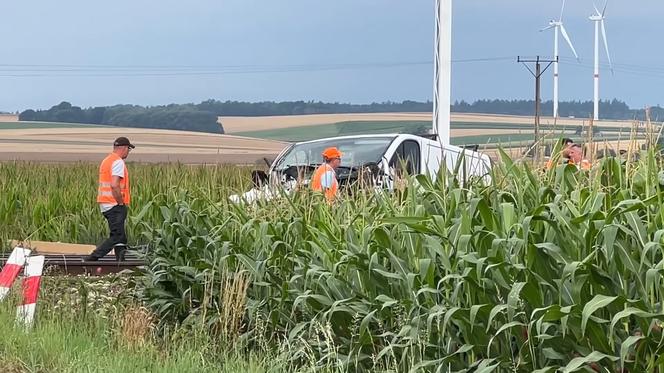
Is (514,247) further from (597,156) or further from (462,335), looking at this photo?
(597,156)

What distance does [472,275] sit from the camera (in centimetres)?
564

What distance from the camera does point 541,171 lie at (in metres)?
6.49

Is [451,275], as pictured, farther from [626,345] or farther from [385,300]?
[626,345]

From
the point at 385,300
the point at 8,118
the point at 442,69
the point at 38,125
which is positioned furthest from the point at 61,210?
the point at 8,118

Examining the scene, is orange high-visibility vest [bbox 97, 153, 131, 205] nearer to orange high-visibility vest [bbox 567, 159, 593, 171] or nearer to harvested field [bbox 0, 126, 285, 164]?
orange high-visibility vest [bbox 567, 159, 593, 171]

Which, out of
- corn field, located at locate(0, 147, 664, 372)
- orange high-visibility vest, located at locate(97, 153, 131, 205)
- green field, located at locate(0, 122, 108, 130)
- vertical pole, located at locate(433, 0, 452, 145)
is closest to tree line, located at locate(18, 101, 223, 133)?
green field, located at locate(0, 122, 108, 130)

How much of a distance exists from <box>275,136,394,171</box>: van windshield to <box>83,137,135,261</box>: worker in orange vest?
2677 millimetres

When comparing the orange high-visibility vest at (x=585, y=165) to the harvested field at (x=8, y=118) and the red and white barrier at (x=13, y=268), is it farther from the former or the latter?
the harvested field at (x=8, y=118)

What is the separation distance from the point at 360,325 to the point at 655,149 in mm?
2119

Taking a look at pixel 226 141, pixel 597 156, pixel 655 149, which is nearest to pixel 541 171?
pixel 597 156

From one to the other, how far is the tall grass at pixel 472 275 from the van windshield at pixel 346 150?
7.32 meters

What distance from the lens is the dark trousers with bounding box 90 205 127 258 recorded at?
13.0 m

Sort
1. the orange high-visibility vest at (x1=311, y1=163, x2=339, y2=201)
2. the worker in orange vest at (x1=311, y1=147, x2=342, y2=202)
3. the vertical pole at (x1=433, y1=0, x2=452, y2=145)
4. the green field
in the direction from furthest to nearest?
the green field < the vertical pole at (x1=433, y1=0, x2=452, y2=145) < the worker in orange vest at (x1=311, y1=147, x2=342, y2=202) < the orange high-visibility vest at (x1=311, y1=163, x2=339, y2=201)

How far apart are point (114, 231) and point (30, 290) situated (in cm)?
458
